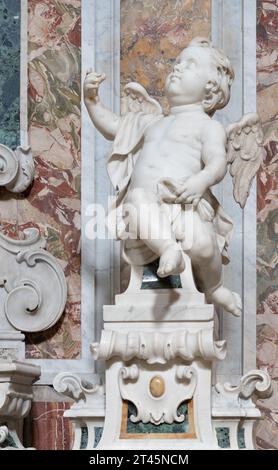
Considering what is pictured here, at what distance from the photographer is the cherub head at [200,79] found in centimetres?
795

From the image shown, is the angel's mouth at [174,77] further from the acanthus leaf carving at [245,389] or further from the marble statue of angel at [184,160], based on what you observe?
the acanthus leaf carving at [245,389]

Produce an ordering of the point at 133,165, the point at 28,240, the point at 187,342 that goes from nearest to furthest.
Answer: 1. the point at 187,342
2. the point at 133,165
3. the point at 28,240

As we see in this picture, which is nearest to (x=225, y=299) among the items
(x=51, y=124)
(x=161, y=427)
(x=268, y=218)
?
(x=161, y=427)

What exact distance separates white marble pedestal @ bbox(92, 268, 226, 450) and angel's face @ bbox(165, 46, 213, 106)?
925mm

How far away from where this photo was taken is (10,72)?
356 inches

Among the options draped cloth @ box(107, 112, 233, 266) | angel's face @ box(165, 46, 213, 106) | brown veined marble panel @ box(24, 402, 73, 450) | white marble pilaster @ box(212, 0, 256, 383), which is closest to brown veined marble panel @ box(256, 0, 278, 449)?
white marble pilaster @ box(212, 0, 256, 383)

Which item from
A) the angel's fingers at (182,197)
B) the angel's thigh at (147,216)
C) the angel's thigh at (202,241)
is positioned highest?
the angel's fingers at (182,197)

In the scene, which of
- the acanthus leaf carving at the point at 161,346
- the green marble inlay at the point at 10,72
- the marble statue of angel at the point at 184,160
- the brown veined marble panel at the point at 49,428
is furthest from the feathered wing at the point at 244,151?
the brown veined marble panel at the point at 49,428

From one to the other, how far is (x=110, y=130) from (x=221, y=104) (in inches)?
20.0

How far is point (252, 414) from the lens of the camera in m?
7.53

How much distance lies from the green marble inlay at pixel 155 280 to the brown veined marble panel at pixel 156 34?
153 cm

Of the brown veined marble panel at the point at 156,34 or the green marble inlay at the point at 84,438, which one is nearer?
the green marble inlay at the point at 84,438
